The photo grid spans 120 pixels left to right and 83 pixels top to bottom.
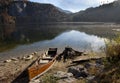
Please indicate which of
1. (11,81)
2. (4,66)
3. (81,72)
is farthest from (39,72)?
(4,66)

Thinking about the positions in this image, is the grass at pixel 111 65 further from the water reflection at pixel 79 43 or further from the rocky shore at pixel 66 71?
the water reflection at pixel 79 43

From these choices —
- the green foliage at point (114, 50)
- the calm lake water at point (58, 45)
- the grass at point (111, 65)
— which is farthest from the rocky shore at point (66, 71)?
the calm lake water at point (58, 45)

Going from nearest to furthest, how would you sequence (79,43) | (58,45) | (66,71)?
(66,71)
(58,45)
(79,43)

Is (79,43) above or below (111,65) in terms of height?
below

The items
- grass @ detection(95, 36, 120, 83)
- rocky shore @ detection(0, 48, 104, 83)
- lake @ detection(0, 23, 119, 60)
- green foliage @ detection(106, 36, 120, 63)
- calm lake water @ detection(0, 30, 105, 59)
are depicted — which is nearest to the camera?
grass @ detection(95, 36, 120, 83)

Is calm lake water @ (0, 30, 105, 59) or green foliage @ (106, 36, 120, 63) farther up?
green foliage @ (106, 36, 120, 63)

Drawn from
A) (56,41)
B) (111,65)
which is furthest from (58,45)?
(111,65)

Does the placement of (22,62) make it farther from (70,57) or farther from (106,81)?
(106,81)

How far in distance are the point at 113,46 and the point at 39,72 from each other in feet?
28.7

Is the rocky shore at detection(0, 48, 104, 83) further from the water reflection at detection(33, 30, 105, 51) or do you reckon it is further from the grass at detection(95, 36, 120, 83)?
the water reflection at detection(33, 30, 105, 51)

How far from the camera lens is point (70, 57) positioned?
29016 mm

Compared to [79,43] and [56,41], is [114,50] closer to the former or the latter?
[79,43]

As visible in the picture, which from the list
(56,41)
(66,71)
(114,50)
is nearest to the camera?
(114,50)

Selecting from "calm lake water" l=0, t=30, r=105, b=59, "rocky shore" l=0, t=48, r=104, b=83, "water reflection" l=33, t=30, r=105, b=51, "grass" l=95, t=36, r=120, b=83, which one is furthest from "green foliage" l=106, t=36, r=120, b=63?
"water reflection" l=33, t=30, r=105, b=51
